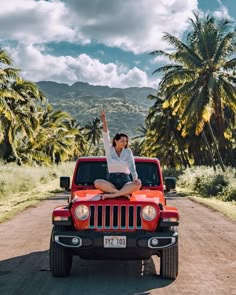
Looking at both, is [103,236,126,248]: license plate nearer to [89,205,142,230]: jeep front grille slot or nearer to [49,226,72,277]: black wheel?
[89,205,142,230]: jeep front grille slot

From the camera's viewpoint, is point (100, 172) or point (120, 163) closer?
point (120, 163)

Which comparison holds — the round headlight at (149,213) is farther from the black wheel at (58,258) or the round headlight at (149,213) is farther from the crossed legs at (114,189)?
the black wheel at (58,258)

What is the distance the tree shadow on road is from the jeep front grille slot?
78 cm

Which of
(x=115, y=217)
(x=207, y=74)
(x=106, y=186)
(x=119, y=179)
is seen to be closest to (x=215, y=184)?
(x=207, y=74)

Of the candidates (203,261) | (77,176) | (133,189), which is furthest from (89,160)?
(203,261)

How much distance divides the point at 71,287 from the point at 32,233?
4966 millimetres

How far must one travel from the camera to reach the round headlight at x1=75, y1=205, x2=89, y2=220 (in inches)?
232

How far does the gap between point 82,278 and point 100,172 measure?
213cm

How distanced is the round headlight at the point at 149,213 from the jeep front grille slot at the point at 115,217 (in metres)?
0.07

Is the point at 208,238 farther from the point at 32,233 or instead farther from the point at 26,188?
the point at 26,188

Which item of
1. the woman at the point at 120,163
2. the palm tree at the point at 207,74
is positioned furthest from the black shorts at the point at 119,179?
the palm tree at the point at 207,74

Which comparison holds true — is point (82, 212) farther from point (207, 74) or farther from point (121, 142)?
point (207, 74)

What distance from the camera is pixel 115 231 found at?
19.0 feet

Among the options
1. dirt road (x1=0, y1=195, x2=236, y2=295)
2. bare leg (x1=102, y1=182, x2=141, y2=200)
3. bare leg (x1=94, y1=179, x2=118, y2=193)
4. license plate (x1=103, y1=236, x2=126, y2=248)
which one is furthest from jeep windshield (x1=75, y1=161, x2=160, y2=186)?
license plate (x1=103, y1=236, x2=126, y2=248)
